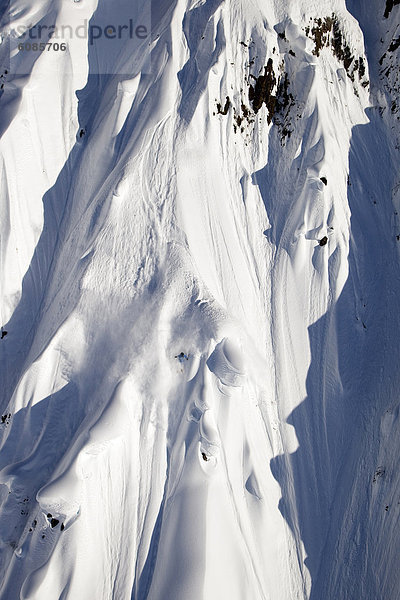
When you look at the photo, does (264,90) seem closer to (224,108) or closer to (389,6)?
(224,108)

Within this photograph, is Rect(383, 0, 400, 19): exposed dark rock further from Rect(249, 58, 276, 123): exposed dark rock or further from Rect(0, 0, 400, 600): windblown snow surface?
Rect(249, 58, 276, 123): exposed dark rock

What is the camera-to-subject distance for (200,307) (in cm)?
592

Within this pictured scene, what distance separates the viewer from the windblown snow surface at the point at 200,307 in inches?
208

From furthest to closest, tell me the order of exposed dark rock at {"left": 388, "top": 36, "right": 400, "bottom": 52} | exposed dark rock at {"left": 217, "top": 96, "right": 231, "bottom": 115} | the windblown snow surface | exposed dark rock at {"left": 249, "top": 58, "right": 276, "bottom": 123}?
exposed dark rock at {"left": 388, "top": 36, "right": 400, "bottom": 52} < exposed dark rock at {"left": 249, "top": 58, "right": 276, "bottom": 123} < exposed dark rock at {"left": 217, "top": 96, "right": 231, "bottom": 115} < the windblown snow surface

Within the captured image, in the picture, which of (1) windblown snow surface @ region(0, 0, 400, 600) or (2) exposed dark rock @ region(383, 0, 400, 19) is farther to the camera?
(2) exposed dark rock @ region(383, 0, 400, 19)

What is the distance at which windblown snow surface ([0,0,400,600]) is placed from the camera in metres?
5.29

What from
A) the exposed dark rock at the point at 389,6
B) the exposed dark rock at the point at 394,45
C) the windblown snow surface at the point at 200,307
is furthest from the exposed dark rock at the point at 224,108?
the exposed dark rock at the point at 389,6

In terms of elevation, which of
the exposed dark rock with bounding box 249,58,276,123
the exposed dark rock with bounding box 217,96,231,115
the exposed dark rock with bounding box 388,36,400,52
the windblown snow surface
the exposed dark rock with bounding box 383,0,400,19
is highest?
the exposed dark rock with bounding box 383,0,400,19


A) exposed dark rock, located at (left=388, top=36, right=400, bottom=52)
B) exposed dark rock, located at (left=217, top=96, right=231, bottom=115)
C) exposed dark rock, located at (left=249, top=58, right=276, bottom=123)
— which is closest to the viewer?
exposed dark rock, located at (left=217, top=96, right=231, bottom=115)

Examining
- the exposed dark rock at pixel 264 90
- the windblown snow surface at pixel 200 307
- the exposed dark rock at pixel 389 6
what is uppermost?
the exposed dark rock at pixel 389 6

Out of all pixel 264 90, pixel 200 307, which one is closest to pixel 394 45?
pixel 264 90

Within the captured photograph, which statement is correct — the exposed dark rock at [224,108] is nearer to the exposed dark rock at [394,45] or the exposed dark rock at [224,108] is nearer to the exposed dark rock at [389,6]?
the exposed dark rock at [394,45]

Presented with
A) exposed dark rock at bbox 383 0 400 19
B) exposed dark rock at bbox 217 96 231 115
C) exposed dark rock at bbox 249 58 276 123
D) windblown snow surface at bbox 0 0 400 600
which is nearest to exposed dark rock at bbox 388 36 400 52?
windblown snow surface at bbox 0 0 400 600

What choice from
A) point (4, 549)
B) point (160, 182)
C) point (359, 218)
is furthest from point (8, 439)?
point (359, 218)
